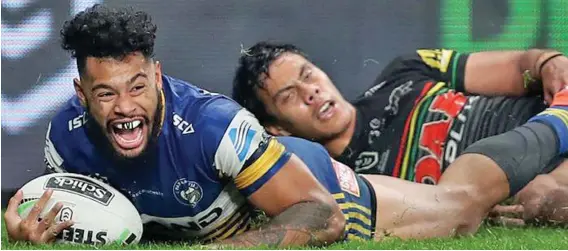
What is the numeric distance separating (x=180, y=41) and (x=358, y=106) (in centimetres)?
77

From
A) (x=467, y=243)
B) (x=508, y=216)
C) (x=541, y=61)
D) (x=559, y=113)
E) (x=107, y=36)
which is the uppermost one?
(x=107, y=36)

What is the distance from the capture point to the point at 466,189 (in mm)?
4477

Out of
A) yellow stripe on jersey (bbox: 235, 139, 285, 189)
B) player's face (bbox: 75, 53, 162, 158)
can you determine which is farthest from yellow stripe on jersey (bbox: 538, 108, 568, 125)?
player's face (bbox: 75, 53, 162, 158)

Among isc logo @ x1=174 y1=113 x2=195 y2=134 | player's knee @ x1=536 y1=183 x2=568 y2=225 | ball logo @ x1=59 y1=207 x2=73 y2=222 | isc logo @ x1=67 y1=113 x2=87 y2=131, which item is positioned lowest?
player's knee @ x1=536 y1=183 x2=568 y2=225

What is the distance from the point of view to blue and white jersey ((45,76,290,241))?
414 cm

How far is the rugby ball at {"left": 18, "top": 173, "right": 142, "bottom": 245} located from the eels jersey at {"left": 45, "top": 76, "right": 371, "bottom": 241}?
0.08m

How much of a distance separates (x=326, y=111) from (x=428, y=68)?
1.57 ft

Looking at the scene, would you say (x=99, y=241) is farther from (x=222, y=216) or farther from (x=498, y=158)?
(x=498, y=158)

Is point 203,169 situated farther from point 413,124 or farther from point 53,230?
point 413,124

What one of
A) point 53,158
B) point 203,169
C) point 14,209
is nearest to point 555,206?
point 203,169

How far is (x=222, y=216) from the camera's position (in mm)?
4297

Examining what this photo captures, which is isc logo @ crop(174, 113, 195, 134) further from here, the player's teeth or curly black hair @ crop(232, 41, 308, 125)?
the player's teeth

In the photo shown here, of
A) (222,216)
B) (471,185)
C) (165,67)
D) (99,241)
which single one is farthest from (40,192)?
(471,185)

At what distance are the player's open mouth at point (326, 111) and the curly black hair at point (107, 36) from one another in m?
1.05
